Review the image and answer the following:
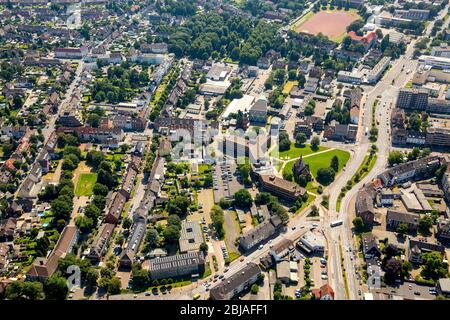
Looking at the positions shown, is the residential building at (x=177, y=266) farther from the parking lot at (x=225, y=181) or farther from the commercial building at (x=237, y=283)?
the parking lot at (x=225, y=181)

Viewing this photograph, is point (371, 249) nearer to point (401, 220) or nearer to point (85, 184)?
point (401, 220)

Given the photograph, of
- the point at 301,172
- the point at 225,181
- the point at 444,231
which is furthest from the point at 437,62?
the point at 225,181

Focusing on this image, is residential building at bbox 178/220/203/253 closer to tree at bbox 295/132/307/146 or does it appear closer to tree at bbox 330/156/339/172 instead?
tree at bbox 330/156/339/172

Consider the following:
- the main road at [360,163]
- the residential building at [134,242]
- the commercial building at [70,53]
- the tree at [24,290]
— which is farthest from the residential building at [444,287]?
the commercial building at [70,53]

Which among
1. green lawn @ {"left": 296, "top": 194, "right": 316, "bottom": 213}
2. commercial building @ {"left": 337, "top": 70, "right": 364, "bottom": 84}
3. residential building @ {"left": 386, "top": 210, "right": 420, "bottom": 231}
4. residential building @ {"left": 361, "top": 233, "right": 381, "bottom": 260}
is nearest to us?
residential building @ {"left": 361, "top": 233, "right": 381, "bottom": 260}

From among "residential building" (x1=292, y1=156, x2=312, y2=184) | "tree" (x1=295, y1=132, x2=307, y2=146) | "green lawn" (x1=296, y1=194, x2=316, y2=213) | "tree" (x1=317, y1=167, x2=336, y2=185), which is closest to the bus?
"green lawn" (x1=296, y1=194, x2=316, y2=213)

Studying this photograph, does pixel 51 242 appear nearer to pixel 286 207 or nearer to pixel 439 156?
pixel 286 207

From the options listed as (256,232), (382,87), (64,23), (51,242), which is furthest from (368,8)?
(51,242)
